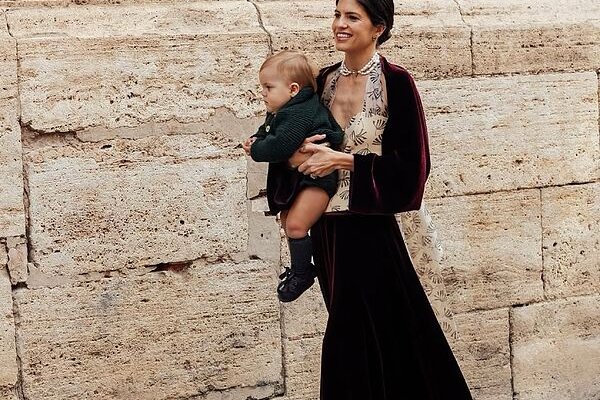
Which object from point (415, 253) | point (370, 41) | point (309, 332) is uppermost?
point (370, 41)

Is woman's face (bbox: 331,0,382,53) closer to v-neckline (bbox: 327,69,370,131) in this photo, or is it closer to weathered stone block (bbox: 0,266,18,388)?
v-neckline (bbox: 327,69,370,131)

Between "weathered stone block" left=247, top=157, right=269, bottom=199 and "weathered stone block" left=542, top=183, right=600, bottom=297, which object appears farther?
"weathered stone block" left=542, top=183, right=600, bottom=297

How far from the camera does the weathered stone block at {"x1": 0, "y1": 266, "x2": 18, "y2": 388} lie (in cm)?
471

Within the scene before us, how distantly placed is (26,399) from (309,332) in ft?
3.97

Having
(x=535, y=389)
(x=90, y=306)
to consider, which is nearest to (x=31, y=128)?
(x=90, y=306)

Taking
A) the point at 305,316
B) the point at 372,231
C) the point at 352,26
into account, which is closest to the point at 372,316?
the point at 372,231

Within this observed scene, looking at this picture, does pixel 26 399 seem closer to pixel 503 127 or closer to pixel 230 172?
pixel 230 172

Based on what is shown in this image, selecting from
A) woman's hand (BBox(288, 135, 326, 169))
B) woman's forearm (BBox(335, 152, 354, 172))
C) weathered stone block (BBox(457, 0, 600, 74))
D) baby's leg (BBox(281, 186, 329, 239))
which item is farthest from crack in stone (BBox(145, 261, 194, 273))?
weathered stone block (BBox(457, 0, 600, 74))

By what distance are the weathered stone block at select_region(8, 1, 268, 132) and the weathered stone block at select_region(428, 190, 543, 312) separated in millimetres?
1075

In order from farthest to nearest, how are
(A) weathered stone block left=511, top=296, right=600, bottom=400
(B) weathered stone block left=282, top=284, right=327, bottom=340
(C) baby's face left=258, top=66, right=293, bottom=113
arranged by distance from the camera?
(A) weathered stone block left=511, top=296, right=600, bottom=400, (B) weathered stone block left=282, top=284, right=327, bottom=340, (C) baby's face left=258, top=66, right=293, bottom=113

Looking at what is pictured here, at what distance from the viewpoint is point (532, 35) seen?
5.45 meters

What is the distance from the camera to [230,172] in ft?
16.4

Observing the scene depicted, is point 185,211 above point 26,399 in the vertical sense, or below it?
above

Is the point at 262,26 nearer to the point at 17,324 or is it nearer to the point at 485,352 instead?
the point at 17,324
